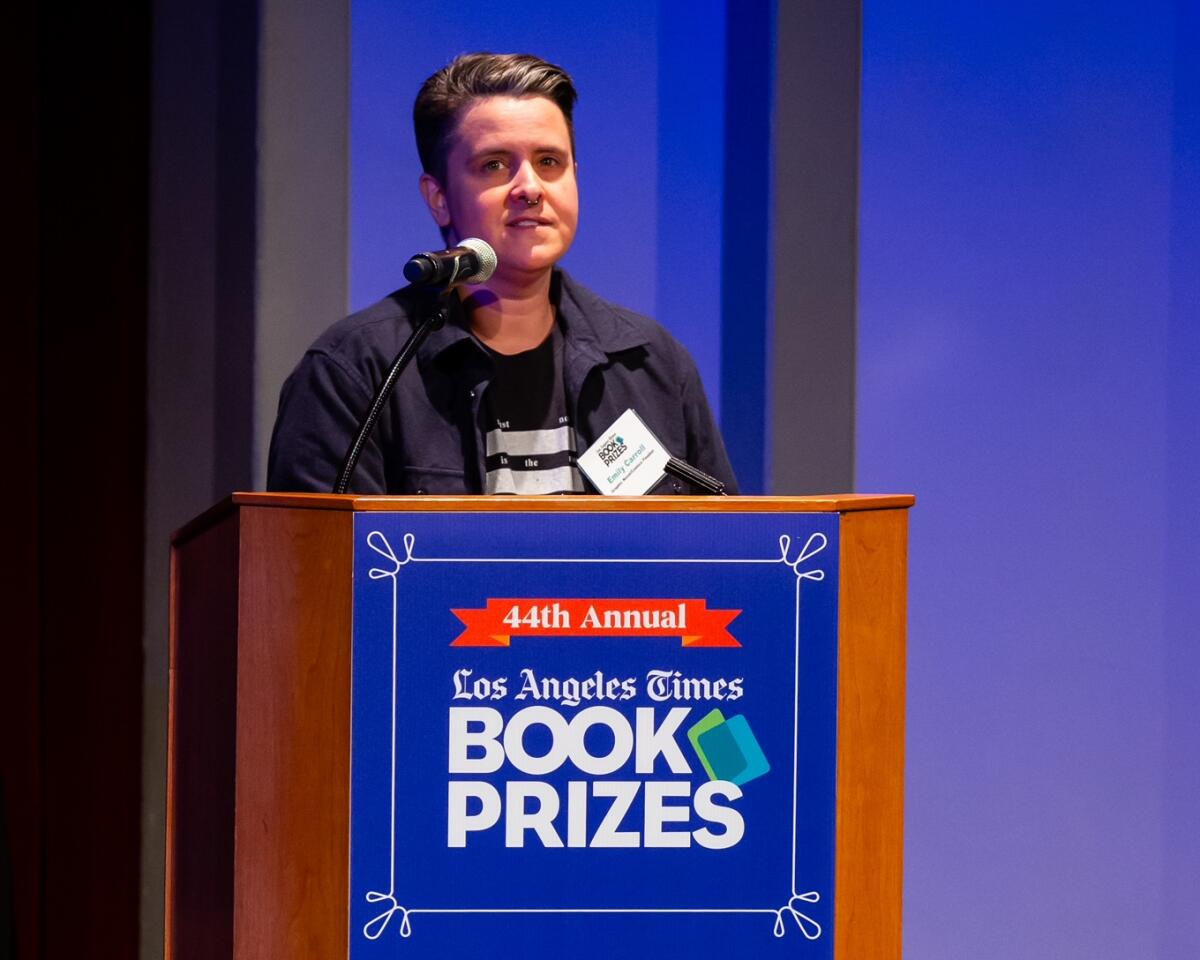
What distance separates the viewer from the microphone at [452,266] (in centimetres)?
172

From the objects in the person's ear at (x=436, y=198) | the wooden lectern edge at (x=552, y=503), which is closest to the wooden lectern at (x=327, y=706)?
the wooden lectern edge at (x=552, y=503)

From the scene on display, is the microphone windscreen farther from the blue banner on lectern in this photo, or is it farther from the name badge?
the blue banner on lectern

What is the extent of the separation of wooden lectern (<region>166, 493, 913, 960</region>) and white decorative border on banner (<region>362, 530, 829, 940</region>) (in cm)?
2

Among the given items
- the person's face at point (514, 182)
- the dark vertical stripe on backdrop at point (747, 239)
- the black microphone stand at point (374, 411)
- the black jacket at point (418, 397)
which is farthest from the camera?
the dark vertical stripe on backdrop at point (747, 239)

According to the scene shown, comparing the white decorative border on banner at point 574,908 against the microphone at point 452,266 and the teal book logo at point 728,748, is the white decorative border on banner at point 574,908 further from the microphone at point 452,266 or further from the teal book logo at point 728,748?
the microphone at point 452,266

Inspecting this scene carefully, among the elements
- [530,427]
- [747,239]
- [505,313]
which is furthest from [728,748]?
[747,239]

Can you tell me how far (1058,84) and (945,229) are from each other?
15.1 inches

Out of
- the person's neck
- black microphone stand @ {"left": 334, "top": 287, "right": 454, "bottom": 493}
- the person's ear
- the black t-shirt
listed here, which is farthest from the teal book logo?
the person's ear

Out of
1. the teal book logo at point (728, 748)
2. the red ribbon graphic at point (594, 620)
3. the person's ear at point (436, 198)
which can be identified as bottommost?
the teal book logo at point (728, 748)

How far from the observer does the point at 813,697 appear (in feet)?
4.71

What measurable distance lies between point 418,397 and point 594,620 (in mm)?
887

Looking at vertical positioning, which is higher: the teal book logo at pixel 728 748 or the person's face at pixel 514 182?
the person's face at pixel 514 182

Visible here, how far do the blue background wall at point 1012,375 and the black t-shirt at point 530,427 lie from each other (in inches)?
29.1

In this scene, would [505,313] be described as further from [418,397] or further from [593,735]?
[593,735]
